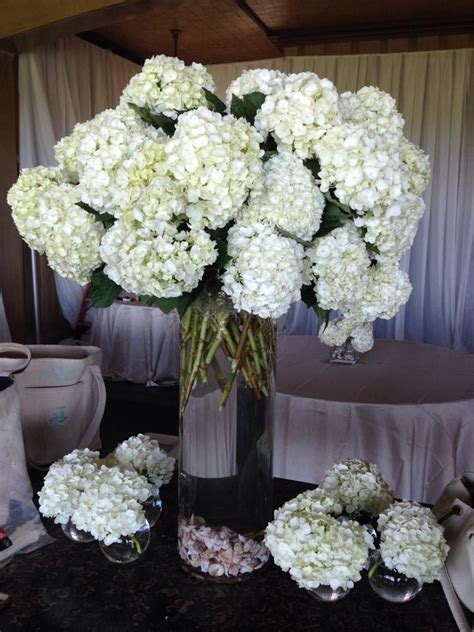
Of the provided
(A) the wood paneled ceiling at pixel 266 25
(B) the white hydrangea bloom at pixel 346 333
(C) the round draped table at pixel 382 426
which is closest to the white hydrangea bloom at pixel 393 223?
(C) the round draped table at pixel 382 426

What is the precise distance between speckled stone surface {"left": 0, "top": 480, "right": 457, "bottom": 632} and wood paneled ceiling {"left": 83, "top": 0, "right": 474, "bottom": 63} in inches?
174

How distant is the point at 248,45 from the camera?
5887 millimetres

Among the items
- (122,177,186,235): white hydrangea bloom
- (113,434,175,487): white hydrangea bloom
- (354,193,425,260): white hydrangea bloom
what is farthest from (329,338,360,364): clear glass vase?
(122,177,186,235): white hydrangea bloom

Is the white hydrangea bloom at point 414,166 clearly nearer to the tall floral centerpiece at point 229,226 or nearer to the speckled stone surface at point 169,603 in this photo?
the tall floral centerpiece at point 229,226

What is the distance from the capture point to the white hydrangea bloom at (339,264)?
83 centimetres

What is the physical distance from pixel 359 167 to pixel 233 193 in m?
0.16

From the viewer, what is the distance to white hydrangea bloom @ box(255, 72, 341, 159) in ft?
2.57

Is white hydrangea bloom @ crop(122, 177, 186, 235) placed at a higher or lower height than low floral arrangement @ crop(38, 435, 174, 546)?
higher

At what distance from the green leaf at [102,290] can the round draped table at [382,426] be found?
1.29 metres

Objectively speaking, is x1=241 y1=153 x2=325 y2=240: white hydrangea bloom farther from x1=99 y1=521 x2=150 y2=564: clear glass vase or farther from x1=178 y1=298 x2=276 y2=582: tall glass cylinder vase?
x1=99 y1=521 x2=150 y2=564: clear glass vase

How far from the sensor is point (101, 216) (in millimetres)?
855

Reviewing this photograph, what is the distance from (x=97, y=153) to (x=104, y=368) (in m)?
4.15

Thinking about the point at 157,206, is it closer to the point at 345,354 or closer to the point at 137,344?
the point at 345,354

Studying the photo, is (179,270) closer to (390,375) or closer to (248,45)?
(390,375)
